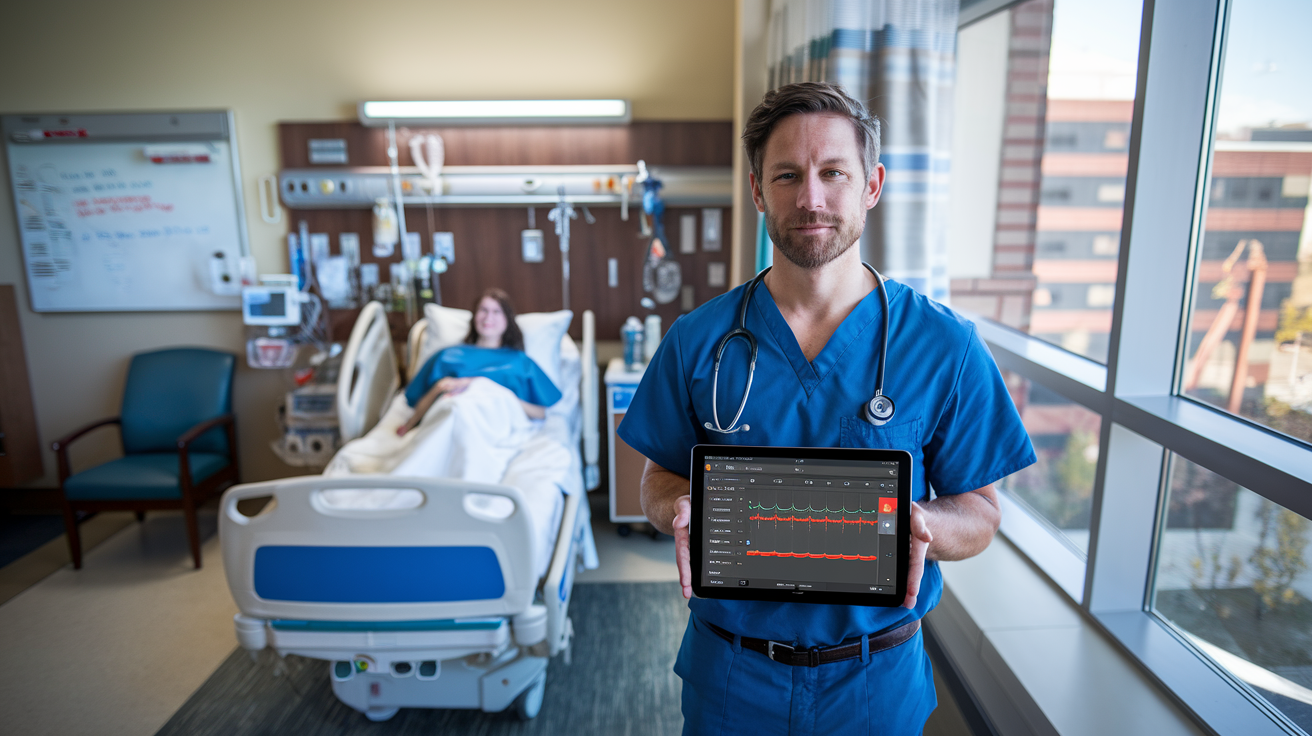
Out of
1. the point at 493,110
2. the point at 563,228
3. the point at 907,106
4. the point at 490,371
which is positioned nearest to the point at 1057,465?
the point at 907,106

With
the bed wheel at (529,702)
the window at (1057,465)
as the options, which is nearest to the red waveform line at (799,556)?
the window at (1057,465)

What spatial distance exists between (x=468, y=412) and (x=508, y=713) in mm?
1158

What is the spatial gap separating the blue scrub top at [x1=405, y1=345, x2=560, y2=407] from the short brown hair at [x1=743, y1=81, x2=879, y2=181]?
92.3 inches

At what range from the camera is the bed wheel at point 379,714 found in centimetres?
239

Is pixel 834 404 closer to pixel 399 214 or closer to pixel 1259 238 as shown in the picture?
pixel 1259 238

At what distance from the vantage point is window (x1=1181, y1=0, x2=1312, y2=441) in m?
1.41

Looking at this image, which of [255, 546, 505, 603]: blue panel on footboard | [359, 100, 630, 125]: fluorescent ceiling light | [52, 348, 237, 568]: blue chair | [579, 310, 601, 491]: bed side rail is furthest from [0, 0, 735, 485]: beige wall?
[255, 546, 505, 603]: blue panel on footboard

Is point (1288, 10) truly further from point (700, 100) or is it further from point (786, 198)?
point (700, 100)

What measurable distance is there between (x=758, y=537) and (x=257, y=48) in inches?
162

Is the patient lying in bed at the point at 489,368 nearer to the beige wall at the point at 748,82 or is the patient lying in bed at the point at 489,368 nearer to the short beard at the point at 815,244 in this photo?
the beige wall at the point at 748,82

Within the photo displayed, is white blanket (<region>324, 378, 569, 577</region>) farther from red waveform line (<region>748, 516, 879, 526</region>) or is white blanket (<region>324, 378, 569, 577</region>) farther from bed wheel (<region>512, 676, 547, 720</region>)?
red waveform line (<region>748, 516, 879, 526</region>)

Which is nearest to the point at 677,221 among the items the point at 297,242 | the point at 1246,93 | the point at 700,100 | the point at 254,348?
the point at 700,100

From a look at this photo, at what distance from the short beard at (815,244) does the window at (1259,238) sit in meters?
0.96

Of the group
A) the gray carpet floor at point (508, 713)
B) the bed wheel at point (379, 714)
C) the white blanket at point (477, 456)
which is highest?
the white blanket at point (477, 456)
